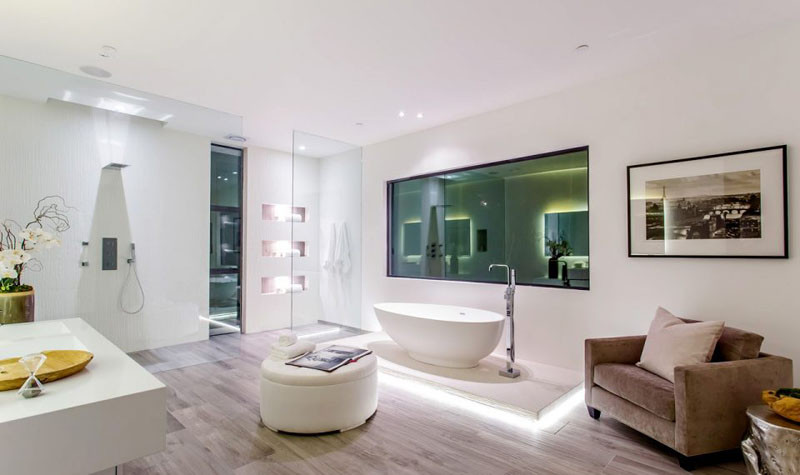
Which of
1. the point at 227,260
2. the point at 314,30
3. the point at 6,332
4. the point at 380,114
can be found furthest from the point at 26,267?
the point at 380,114

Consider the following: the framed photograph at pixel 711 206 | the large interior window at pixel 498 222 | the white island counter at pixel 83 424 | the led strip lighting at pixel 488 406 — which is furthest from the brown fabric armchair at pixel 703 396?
the white island counter at pixel 83 424

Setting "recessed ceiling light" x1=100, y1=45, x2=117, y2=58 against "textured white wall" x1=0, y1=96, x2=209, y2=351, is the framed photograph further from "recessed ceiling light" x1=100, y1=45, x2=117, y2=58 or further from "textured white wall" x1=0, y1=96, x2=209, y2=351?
"textured white wall" x1=0, y1=96, x2=209, y2=351

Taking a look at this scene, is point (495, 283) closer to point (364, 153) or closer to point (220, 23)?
point (364, 153)

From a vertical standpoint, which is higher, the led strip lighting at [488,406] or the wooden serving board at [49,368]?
the wooden serving board at [49,368]

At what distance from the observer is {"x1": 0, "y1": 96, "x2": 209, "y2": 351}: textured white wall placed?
3.41 metres

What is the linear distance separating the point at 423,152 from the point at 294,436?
3.69 meters

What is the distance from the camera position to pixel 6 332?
2035 millimetres

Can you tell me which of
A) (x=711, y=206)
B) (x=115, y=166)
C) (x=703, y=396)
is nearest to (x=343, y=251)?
(x=115, y=166)

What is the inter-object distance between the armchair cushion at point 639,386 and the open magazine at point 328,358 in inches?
68.6

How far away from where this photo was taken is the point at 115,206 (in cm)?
388

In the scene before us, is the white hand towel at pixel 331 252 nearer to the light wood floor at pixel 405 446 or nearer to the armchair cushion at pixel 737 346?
the light wood floor at pixel 405 446

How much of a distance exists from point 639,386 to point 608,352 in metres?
0.42

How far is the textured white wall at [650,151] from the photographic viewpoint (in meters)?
2.79

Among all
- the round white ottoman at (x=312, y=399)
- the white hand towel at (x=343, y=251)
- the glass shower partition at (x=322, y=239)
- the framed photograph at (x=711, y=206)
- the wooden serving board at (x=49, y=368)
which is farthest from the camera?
the white hand towel at (x=343, y=251)
